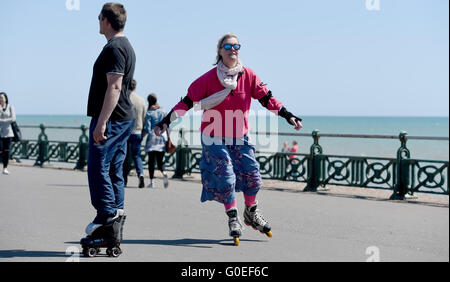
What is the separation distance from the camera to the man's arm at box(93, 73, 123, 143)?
225 inches

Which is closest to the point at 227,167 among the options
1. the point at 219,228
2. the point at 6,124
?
the point at 219,228

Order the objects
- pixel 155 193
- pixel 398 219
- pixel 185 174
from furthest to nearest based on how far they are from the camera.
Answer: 1. pixel 185 174
2. pixel 155 193
3. pixel 398 219

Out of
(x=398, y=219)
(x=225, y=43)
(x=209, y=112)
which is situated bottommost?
(x=398, y=219)

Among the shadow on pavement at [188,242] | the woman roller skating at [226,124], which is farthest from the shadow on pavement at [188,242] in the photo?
the woman roller skating at [226,124]

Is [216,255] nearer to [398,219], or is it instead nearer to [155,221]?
[155,221]

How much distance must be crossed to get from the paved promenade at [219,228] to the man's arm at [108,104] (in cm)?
108

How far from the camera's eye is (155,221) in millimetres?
8438

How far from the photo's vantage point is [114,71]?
18.8 feet

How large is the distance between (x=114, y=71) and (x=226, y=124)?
4.88 feet

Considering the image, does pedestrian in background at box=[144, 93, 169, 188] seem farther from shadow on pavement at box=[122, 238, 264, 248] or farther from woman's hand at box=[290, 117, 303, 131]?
woman's hand at box=[290, 117, 303, 131]

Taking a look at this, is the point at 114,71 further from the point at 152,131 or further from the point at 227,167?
the point at 152,131

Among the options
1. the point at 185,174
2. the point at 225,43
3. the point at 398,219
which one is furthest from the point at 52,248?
the point at 185,174

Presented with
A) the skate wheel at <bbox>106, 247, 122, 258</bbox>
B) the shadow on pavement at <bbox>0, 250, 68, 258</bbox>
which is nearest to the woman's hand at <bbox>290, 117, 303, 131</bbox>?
the skate wheel at <bbox>106, 247, 122, 258</bbox>
